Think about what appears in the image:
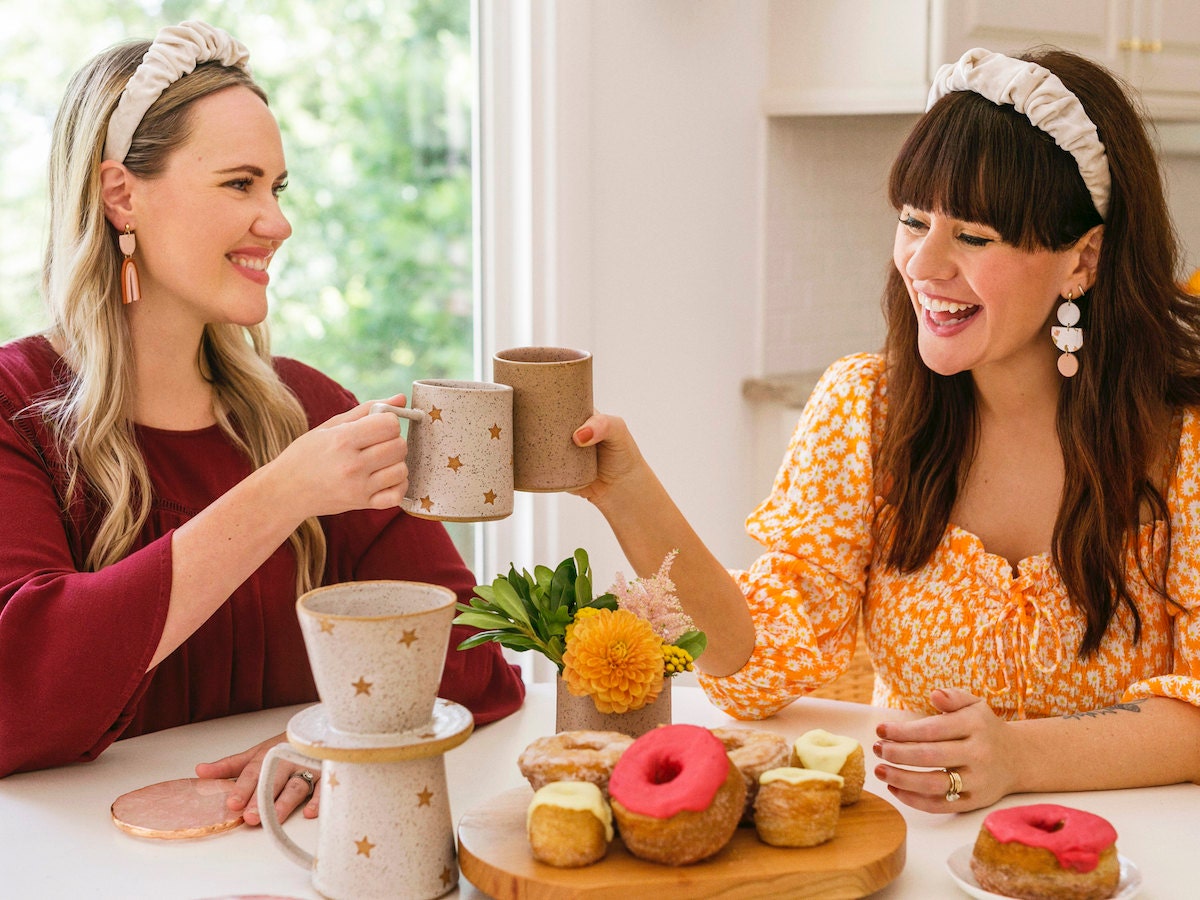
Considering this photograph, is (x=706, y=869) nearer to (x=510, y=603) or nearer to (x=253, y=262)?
(x=510, y=603)

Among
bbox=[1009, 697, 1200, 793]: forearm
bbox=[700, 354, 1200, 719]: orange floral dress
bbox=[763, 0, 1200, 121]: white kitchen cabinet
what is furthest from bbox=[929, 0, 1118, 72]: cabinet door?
bbox=[1009, 697, 1200, 793]: forearm

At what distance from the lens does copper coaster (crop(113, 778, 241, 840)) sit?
3.51 ft

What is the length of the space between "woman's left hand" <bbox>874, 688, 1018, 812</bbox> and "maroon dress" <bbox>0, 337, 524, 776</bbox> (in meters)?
0.42

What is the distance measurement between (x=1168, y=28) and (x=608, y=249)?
1.31 metres

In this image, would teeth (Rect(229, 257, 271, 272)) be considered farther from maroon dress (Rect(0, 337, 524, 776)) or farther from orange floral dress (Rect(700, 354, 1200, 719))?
orange floral dress (Rect(700, 354, 1200, 719))

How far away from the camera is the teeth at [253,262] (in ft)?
4.97

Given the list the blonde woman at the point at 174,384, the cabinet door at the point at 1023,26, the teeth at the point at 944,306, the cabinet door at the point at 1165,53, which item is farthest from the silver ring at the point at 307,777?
the cabinet door at the point at 1165,53

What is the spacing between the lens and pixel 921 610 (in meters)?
1.51

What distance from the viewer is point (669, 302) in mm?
2705

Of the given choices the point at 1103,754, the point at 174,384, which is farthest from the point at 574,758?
the point at 174,384

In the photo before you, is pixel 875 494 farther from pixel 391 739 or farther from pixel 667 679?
pixel 391 739

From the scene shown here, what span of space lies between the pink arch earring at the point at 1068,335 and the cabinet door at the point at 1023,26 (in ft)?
3.34

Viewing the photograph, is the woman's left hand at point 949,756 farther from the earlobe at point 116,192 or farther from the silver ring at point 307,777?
the earlobe at point 116,192

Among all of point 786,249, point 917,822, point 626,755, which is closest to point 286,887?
point 626,755
